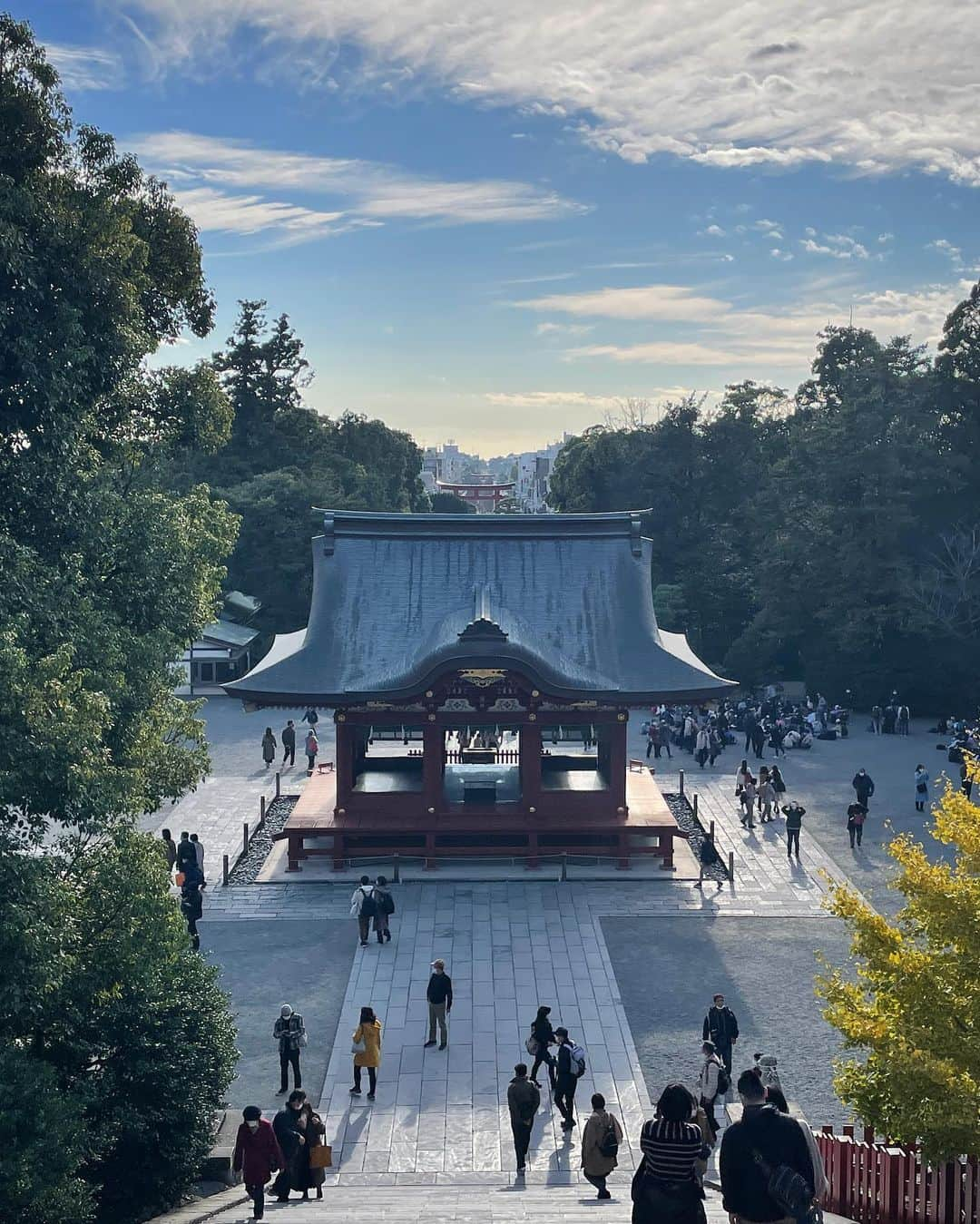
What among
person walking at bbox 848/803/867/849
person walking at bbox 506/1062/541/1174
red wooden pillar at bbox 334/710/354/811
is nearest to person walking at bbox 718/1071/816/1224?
person walking at bbox 506/1062/541/1174

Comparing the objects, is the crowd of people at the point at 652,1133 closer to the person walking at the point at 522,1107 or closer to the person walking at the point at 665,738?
the person walking at the point at 522,1107

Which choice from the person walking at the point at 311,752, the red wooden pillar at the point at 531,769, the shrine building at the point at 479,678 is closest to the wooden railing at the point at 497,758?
the shrine building at the point at 479,678

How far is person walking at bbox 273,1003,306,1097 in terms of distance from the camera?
15250 millimetres

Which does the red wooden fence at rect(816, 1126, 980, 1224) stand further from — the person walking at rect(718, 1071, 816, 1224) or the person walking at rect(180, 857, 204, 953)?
the person walking at rect(180, 857, 204, 953)

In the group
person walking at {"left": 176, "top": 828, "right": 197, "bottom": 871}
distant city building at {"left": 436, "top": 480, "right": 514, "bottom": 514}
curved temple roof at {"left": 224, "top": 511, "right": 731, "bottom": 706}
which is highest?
distant city building at {"left": 436, "top": 480, "right": 514, "bottom": 514}

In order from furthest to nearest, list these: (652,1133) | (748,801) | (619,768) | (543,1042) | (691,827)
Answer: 1. (748,801)
2. (691,827)
3. (619,768)
4. (543,1042)
5. (652,1133)


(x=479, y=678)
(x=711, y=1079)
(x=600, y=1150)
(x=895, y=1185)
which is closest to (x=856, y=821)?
(x=479, y=678)

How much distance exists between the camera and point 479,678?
2462 cm

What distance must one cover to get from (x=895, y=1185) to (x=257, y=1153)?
5.56 meters

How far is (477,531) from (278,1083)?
52.9 feet

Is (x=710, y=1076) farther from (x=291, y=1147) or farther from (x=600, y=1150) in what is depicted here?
(x=291, y=1147)

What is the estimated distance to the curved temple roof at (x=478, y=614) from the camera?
2442cm

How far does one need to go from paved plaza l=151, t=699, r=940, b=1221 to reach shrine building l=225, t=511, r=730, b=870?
A: 1466 mm

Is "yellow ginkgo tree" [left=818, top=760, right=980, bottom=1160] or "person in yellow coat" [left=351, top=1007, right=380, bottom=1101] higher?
"yellow ginkgo tree" [left=818, top=760, right=980, bottom=1160]
